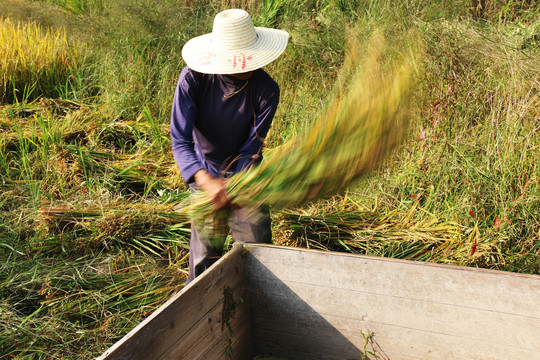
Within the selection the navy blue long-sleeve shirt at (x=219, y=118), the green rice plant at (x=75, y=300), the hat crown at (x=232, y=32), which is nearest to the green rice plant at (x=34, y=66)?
the green rice plant at (x=75, y=300)

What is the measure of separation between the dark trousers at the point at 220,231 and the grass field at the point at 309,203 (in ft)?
1.03


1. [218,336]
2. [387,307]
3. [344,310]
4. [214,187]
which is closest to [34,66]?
[214,187]

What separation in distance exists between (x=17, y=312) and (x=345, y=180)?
1.73 m

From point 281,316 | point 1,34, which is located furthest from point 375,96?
point 1,34

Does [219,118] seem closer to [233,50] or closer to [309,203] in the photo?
[233,50]

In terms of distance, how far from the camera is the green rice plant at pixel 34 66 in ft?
16.0

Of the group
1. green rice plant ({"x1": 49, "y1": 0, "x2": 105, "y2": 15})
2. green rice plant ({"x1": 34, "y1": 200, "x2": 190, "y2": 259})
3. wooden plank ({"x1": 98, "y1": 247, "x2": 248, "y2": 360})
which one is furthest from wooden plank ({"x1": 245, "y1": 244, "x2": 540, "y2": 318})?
green rice plant ({"x1": 49, "y1": 0, "x2": 105, "y2": 15})

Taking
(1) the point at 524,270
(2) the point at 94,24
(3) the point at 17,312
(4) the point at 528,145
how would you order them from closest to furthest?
(3) the point at 17,312
(1) the point at 524,270
(4) the point at 528,145
(2) the point at 94,24

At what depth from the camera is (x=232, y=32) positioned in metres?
2.20

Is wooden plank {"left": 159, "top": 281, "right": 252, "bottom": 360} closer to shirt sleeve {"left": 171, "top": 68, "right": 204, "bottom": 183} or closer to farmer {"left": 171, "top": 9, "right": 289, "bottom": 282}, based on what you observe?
farmer {"left": 171, "top": 9, "right": 289, "bottom": 282}

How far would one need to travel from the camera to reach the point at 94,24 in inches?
219

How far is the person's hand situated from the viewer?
6.51 feet

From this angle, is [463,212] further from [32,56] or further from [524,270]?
[32,56]

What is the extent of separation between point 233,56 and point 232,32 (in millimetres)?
114
